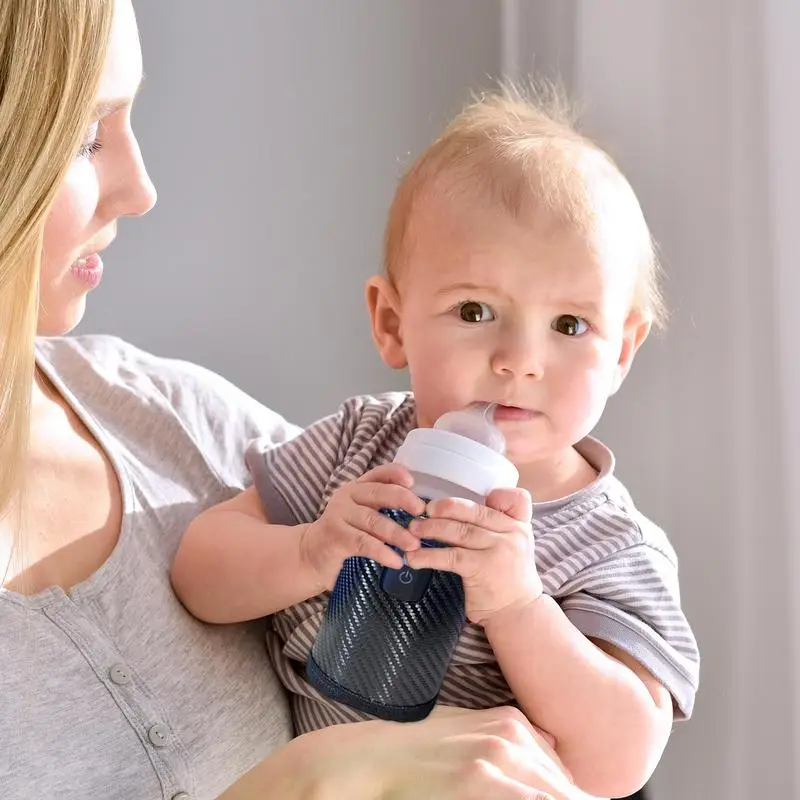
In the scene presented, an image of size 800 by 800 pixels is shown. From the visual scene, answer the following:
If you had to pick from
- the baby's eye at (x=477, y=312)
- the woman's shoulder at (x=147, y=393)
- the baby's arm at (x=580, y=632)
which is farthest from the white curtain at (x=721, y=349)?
the woman's shoulder at (x=147, y=393)

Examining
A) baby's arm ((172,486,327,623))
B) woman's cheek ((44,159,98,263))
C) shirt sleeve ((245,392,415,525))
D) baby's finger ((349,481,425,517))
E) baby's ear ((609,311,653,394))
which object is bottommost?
baby's arm ((172,486,327,623))

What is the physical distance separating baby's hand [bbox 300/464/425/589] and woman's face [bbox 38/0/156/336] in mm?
354

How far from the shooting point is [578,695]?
3.53 feet

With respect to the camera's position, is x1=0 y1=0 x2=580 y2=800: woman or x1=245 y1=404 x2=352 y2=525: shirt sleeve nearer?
x1=0 y1=0 x2=580 y2=800: woman

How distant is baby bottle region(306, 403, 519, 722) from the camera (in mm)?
1040

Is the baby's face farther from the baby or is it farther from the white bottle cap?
the white bottle cap

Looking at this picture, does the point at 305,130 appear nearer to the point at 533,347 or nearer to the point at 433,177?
the point at 433,177

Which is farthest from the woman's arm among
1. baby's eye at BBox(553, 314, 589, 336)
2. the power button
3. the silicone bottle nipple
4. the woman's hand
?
baby's eye at BBox(553, 314, 589, 336)

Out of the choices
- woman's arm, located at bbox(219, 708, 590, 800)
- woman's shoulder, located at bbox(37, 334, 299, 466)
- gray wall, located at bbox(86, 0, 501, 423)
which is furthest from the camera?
gray wall, located at bbox(86, 0, 501, 423)

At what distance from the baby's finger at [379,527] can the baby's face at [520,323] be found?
18 cm

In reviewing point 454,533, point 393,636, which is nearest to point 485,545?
point 454,533

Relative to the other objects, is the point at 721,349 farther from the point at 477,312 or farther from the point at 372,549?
the point at 372,549

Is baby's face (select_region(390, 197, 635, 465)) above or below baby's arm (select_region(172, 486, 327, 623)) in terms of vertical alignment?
above

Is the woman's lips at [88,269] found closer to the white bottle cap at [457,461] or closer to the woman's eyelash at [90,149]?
the woman's eyelash at [90,149]
